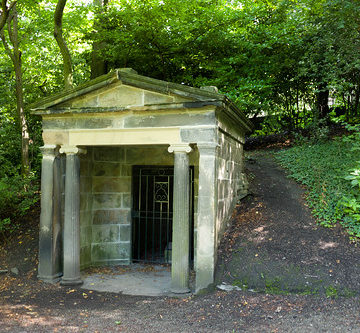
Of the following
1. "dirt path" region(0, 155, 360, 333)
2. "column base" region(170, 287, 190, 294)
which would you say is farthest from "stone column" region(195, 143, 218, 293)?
"dirt path" region(0, 155, 360, 333)

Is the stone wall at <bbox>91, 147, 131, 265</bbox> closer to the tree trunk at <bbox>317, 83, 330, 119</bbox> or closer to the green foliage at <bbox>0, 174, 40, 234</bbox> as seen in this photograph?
the green foliage at <bbox>0, 174, 40, 234</bbox>

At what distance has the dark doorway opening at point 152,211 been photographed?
759cm

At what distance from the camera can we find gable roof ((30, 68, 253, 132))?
541cm

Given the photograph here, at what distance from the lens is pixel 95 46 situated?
11.1m

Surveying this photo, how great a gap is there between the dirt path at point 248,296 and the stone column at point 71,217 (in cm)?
35

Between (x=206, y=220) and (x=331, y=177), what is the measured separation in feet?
12.0

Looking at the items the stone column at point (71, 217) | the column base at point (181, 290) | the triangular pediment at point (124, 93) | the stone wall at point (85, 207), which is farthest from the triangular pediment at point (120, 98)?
the column base at point (181, 290)

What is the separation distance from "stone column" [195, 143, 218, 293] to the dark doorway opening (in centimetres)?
162

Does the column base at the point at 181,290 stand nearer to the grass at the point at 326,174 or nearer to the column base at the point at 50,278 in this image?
the column base at the point at 50,278

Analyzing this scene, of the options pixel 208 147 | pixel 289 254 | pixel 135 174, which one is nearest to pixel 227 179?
pixel 208 147

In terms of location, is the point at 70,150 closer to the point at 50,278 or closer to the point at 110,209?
the point at 110,209

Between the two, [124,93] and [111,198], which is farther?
[111,198]

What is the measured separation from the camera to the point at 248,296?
5156 millimetres

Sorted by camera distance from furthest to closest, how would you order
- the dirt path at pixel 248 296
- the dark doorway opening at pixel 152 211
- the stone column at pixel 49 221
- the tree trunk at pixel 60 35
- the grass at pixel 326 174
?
the tree trunk at pixel 60 35 < the dark doorway opening at pixel 152 211 < the grass at pixel 326 174 < the stone column at pixel 49 221 < the dirt path at pixel 248 296
